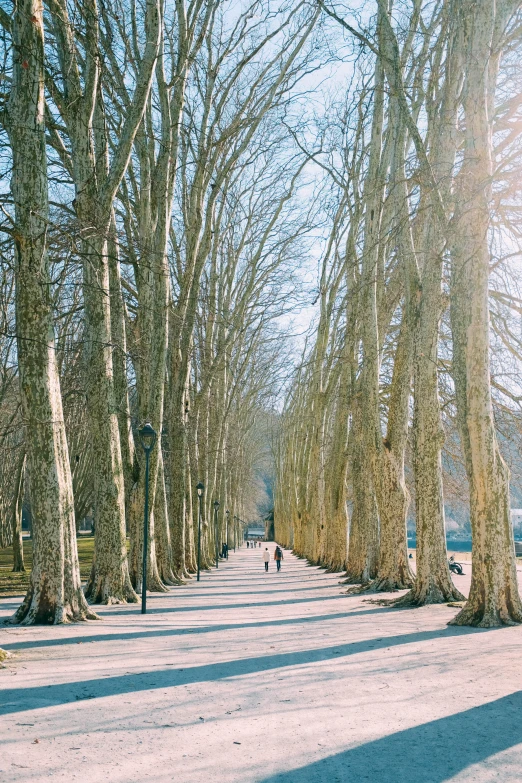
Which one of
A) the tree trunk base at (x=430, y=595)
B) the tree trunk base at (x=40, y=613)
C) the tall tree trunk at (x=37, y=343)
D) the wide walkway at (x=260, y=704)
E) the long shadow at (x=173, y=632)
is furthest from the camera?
the tree trunk base at (x=430, y=595)

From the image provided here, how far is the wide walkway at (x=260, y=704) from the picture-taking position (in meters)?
4.90

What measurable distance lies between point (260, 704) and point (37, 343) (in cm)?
606

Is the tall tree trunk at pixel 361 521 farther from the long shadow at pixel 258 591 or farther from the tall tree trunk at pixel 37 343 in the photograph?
the tall tree trunk at pixel 37 343

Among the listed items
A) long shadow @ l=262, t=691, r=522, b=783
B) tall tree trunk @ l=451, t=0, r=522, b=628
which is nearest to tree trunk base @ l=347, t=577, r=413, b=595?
tall tree trunk @ l=451, t=0, r=522, b=628

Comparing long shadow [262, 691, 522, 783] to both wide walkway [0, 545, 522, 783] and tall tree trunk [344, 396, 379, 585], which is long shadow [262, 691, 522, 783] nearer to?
wide walkway [0, 545, 522, 783]

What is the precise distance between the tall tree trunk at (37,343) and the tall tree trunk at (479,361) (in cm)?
593

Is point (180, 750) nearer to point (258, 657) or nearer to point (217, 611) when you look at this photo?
point (258, 657)

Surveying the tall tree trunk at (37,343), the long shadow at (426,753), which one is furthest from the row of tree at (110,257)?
the long shadow at (426,753)

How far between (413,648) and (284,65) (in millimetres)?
15765

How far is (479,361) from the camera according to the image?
38.6 ft

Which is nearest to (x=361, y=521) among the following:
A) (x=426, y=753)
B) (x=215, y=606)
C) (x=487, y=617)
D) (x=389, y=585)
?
(x=389, y=585)

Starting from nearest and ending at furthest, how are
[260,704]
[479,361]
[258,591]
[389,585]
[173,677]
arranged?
[260,704] → [173,677] → [479,361] → [389,585] → [258,591]

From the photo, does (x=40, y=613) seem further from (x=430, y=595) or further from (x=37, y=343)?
(x=430, y=595)

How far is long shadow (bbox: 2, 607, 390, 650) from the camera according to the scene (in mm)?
9241
